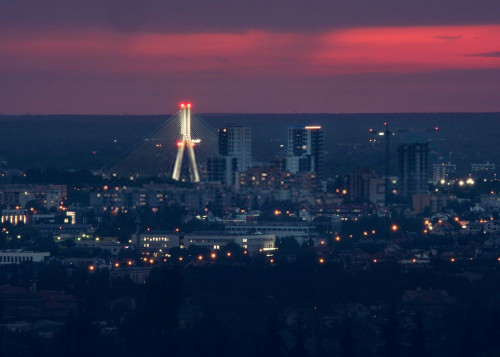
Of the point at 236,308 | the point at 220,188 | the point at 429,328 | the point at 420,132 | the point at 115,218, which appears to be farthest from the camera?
the point at 420,132

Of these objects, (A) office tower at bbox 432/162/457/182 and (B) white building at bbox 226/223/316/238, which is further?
(A) office tower at bbox 432/162/457/182

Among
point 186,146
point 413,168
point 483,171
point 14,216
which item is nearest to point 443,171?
point 483,171

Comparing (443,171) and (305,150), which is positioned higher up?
(305,150)

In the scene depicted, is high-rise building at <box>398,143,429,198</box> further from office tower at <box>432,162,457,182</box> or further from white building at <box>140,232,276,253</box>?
white building at <box>140,232,276,253</box>

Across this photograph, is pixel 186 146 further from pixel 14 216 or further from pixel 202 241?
pixel 202 241

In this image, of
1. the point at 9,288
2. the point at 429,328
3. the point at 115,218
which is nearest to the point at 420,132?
the point at 115,218

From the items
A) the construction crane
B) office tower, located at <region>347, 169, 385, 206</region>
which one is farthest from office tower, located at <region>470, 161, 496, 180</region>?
office tower, located at <region>347, 169, 385, 206</region>

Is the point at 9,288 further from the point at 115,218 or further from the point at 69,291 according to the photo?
the point at 115,218
